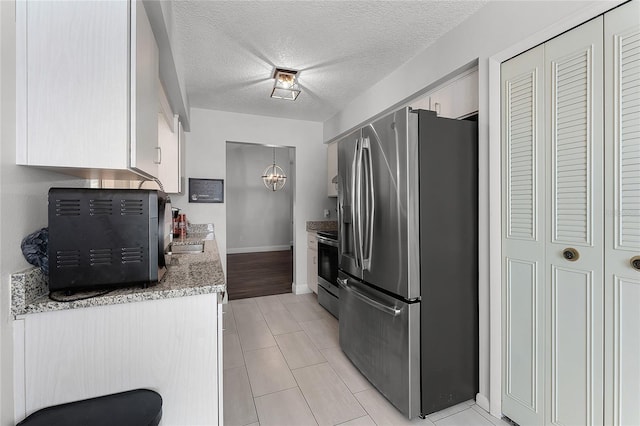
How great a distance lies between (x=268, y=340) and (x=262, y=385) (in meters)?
0.69

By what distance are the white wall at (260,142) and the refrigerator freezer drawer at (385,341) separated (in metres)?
2.02

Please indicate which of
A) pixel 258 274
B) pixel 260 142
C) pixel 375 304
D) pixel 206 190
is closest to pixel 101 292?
pixel 375 304

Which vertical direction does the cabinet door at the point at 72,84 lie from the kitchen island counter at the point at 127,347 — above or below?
above

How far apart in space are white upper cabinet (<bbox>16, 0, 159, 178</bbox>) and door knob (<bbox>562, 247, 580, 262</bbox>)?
2.00m

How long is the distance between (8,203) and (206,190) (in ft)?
9.16

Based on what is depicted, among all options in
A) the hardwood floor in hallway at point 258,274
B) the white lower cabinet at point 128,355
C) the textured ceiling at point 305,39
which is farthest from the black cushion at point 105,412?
the hardwood floor in hallway at point 258,274

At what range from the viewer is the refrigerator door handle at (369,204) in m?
1.92

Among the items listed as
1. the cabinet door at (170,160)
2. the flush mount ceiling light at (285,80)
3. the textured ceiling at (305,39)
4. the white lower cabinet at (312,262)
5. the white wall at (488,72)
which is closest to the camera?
the white wall at (488,72)

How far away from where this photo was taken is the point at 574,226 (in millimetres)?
1353

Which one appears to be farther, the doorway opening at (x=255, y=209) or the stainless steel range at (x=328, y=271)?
the doorway opening at (x=255, y=209)

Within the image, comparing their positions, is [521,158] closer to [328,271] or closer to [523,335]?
[523,335]

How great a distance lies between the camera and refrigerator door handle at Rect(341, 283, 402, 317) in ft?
5.68

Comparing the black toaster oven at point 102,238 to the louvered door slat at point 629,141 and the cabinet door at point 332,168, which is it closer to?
the louvered door slat at point 629,141

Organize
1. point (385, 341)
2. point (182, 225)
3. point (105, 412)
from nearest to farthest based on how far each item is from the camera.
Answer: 1. point (105, 412)
2. point (385, 341)
3. point (182, 225)
